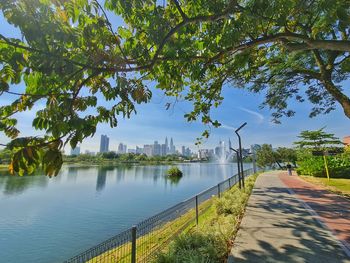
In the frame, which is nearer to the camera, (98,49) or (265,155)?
(98,49)

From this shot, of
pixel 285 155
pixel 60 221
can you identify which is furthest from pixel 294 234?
pixel 285 155

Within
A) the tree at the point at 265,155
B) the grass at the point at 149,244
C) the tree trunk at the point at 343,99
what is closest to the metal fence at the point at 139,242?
the grass at the point at 149,244

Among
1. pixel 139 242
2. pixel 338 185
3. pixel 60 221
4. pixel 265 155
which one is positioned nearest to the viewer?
pixel 139 242

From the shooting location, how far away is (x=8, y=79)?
275cm

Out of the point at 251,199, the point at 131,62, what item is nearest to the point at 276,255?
the point at 131,62

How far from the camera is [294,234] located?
6.82 metres

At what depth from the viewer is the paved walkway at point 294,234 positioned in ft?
17.6

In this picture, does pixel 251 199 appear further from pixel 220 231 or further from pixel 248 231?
pixel 220 231

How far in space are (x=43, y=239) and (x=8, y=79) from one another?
12.5 m

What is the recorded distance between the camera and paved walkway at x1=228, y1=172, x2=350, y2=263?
5.37 m

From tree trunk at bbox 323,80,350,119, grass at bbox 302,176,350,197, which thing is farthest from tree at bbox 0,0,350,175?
grass at bbox 302,176,350,197

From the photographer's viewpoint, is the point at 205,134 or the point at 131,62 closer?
the point at 131,62

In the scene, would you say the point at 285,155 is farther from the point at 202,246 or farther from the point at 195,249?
the point at 195,249

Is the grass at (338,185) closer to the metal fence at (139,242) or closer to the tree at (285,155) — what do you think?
the metal fence at (139,242)
